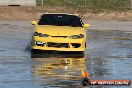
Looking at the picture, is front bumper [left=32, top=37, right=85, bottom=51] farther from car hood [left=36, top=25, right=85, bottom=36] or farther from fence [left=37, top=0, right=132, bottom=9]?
fence [left=37, top=0, right=132, bottom=9]

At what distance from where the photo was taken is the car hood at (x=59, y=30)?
22125 millimetres

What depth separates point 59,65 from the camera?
19.1m

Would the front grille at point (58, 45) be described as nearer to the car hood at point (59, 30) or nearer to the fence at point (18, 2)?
the car hood at point (59, 30)

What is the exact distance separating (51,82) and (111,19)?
125 feet

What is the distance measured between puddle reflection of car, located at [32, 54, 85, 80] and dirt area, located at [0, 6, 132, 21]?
1220 inches

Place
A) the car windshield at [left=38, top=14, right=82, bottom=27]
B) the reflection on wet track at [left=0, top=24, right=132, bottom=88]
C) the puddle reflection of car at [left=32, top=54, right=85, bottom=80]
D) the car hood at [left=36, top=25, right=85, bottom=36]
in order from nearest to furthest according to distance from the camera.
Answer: the reflection on wet track at [left=0, top=24, right=132, bottom=88]
the puddle reflection of car at [left=32, top=54, right=85, bottom=80]
the car hood at [left=36, top=25, right=85, bottom=36]
the car windshield at [left=38, top=14, right=82, bottom=27]

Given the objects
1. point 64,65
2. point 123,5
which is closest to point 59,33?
point 64,65

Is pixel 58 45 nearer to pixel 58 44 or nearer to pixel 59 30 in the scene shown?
pixel 58 44

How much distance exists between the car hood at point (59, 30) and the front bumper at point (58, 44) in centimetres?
23

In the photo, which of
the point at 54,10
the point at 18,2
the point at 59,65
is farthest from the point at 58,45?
the point at 18,2

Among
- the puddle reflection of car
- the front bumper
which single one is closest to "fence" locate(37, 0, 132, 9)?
the front bumper

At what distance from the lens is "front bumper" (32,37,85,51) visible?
22.0 m

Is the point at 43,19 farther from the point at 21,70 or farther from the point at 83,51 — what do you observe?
the point at 21,70

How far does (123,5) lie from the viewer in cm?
6044
